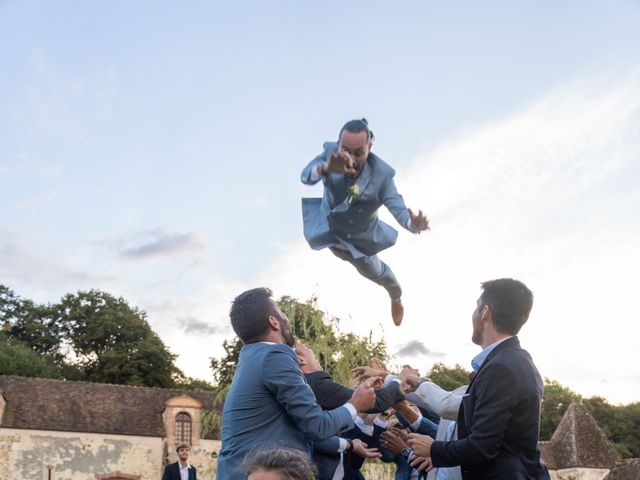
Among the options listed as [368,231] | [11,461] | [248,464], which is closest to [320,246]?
[368,231]

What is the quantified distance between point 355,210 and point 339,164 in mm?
676

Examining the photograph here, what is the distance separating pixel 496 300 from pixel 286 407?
1.40 m

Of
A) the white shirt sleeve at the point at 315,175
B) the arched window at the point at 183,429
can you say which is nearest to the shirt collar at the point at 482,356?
the white shirt sleeve at the point at 315,175

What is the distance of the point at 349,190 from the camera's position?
21.5 feet

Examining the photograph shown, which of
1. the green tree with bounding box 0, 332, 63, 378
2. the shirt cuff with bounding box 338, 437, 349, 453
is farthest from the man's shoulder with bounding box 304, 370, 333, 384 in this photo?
the green tree with bounding box 0, 332, 63, 378

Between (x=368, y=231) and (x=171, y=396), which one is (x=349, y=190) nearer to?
(x=368, y=231)

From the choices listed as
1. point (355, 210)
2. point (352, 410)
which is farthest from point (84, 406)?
point (352, 410)

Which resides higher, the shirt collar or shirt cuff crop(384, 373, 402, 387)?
shirt cuff crop(384, 373, 402, 387)

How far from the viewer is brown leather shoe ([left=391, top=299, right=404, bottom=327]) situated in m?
7.55

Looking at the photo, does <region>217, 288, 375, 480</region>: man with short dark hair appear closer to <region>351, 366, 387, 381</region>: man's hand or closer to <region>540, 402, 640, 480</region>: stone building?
<region>351, 366, 387, 381</region>: man's hand

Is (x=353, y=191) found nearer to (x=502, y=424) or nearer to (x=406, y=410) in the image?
(x=406, y=410)

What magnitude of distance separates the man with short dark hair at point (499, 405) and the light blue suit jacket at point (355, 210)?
117 centimetres

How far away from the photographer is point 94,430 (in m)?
44.4

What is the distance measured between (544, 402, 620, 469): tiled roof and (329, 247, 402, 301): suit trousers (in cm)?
4535
